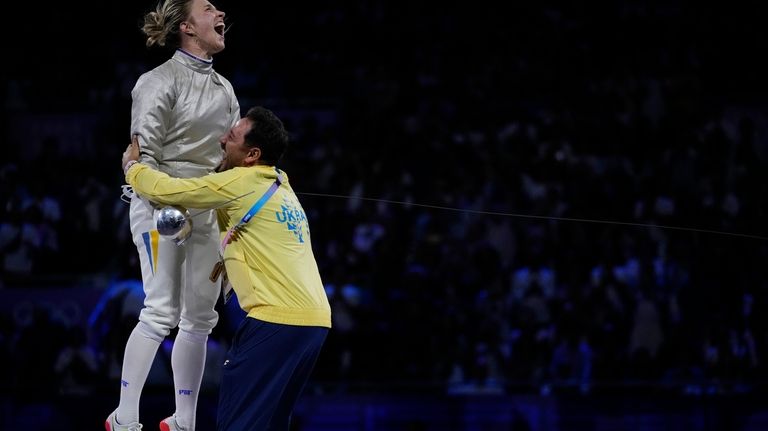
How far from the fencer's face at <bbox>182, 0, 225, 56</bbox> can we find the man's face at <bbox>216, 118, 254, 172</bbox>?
537mm

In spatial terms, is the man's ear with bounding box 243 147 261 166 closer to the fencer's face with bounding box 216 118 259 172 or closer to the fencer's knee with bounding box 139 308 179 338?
the fencer's face with bounding box 216 118 259 172

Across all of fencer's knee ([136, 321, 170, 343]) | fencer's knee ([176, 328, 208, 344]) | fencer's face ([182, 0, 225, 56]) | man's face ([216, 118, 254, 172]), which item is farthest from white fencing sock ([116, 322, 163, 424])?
fencer's face ([182, 0, 225, 56])

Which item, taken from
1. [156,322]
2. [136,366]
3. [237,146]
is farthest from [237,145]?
[136,366]

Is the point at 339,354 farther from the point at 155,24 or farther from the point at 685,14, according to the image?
the point at 685,14

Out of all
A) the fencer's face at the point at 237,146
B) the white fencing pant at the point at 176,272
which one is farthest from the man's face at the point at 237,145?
the white fencing pant at the point at 176,272

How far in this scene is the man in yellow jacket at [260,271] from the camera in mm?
3336

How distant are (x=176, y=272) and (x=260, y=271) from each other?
1.95ft

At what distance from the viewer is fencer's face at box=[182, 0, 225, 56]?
12.9 ft

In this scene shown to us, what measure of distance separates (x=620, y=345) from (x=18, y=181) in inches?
184

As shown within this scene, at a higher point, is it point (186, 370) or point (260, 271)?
point (260, 271)

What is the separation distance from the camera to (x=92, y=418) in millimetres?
5387

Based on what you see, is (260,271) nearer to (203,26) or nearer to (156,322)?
(156,322)

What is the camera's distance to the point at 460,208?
8109 mm

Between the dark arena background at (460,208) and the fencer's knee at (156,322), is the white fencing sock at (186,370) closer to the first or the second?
the fencer's knee at (156,322)
